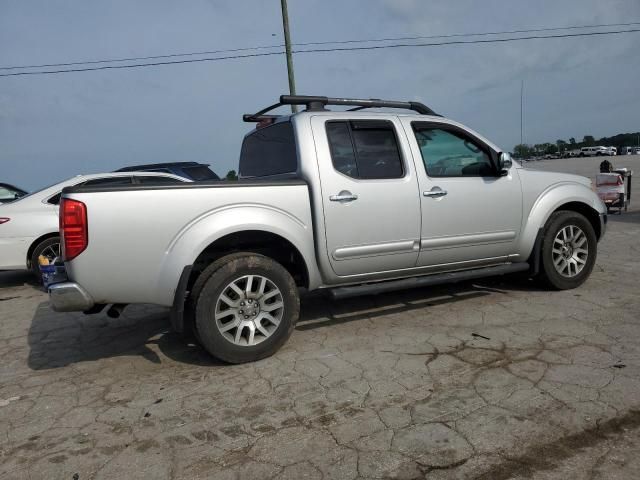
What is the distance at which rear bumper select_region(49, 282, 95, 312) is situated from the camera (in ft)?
10.6

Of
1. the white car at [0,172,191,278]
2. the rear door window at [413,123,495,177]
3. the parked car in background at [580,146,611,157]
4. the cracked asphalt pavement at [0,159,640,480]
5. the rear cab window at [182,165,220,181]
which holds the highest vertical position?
the parked car in background at [580,146,611,157]

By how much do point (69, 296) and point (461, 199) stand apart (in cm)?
324

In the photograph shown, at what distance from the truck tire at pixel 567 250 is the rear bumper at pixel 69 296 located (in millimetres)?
4142

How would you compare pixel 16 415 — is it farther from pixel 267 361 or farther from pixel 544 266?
pixel 544 266

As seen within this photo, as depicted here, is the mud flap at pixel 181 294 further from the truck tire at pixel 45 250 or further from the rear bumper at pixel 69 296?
the truck tire at pixel 45 250

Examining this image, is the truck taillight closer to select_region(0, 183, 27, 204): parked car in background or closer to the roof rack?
the roof rack

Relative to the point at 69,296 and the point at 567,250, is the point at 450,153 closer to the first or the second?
the point at 567,250

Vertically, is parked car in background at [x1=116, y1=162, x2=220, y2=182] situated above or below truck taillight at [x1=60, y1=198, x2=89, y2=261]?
above

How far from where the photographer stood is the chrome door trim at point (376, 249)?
12.8 ft

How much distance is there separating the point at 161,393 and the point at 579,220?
4312 millimetres

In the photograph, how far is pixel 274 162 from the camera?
14.5 ft

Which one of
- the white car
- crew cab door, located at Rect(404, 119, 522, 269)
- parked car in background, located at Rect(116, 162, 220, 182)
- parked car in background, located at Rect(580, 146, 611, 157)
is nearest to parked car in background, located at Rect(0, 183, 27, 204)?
parked car in background, located at Rect(116, 162, 220, 182)

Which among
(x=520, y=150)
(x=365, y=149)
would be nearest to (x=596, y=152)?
(x=520, y=150)

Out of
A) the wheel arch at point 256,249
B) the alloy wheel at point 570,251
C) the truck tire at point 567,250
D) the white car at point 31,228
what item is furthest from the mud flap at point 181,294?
the alloy wheel at point 570,251
